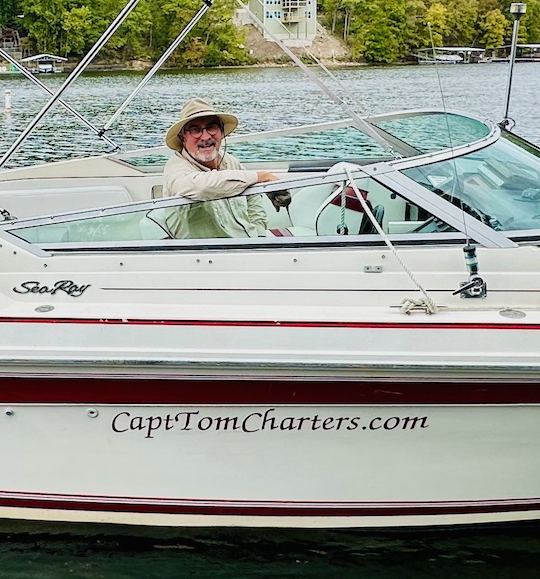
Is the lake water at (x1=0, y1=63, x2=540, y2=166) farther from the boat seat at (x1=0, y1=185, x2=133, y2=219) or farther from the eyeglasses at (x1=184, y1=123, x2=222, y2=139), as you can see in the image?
the eyeglasses at (x1=184, y1=123, x2=222, y2=139)

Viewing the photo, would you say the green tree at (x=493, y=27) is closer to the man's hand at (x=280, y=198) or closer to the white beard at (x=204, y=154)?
the white beard at (x=204, y=154)

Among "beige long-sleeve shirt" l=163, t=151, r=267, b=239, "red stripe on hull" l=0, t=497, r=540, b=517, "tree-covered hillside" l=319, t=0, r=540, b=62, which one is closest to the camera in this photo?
"red stripe on hull" l=0, t=497, r=540, b=517

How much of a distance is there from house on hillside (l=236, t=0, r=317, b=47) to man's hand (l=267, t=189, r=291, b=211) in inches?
27.4

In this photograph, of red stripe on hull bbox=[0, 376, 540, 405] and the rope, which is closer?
red stripe on hull bbox=[0, 376, 540, 405]

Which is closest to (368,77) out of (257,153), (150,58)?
(150,58)

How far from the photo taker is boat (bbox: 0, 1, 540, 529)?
318 cm

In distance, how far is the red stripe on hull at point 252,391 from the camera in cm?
320

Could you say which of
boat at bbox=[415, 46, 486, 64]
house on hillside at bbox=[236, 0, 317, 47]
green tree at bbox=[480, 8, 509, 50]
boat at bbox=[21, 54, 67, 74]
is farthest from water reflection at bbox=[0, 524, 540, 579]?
boat at bbox=[21, 54, 67, 74]

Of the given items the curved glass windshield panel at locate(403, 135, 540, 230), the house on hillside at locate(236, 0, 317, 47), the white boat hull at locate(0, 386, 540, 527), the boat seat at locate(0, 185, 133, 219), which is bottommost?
the white boat hull at locate(0, 386, 540, 527)

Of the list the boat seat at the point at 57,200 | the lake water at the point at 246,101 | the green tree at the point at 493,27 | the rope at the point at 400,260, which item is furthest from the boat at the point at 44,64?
the rope at the point at 400,260

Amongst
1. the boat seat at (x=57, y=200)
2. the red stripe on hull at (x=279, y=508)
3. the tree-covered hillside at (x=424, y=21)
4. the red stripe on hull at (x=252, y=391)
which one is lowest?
the red stripe on hull at (x=279, y=508)

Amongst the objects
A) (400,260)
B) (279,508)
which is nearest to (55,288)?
(279,508)

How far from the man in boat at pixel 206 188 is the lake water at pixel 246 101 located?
26.0 feet

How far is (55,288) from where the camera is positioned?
3605 mm
